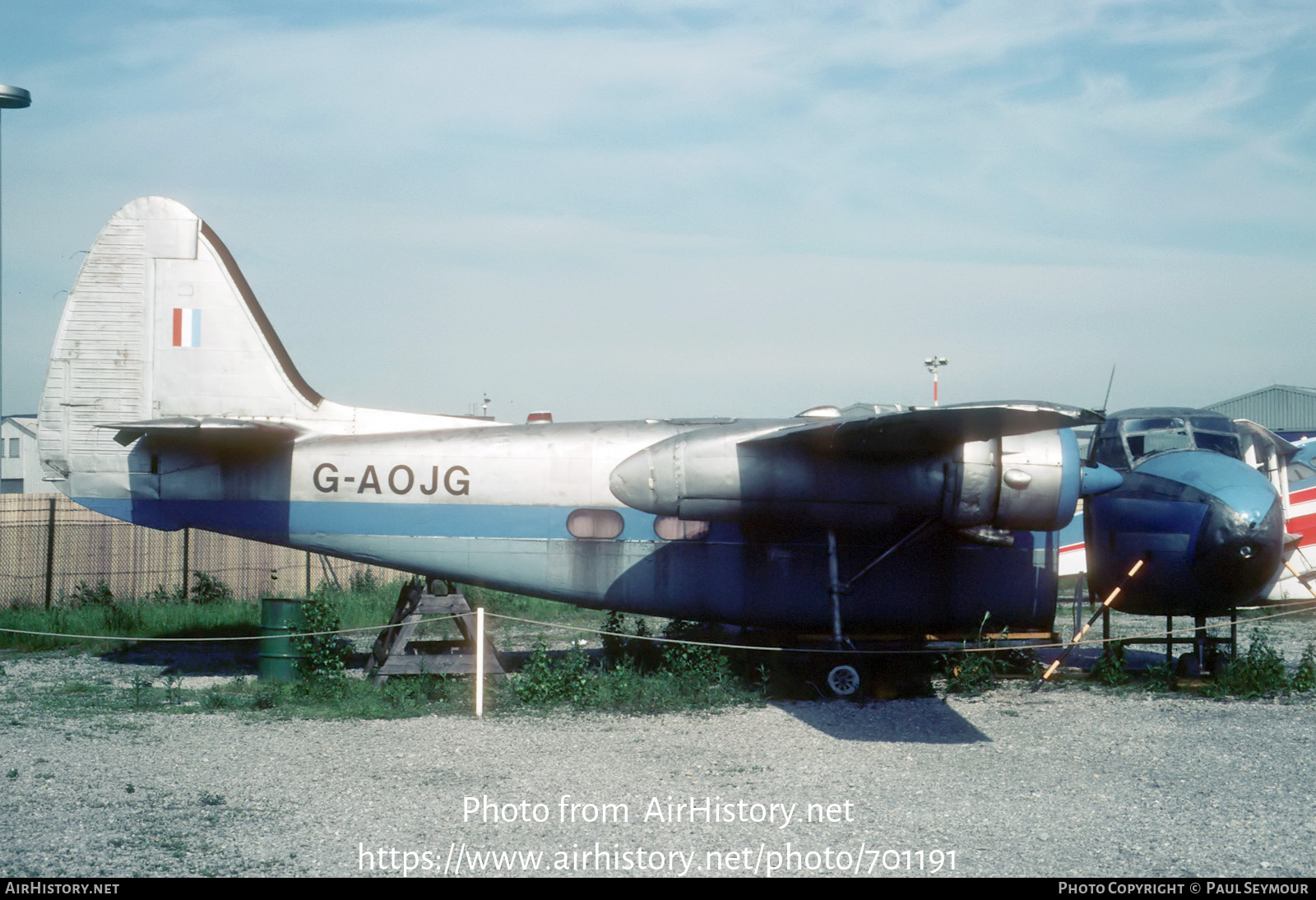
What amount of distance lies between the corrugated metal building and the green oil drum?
41.7 m

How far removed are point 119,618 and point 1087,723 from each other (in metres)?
14.3

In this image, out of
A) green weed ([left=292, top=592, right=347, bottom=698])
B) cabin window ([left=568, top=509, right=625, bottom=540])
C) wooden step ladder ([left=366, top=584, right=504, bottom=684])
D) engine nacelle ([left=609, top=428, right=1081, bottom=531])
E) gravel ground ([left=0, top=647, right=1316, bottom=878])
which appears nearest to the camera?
gravel ground ([left=0, top=647, right=1316, bottom=878])

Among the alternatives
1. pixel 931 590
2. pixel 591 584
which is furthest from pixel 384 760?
pixel 931 590

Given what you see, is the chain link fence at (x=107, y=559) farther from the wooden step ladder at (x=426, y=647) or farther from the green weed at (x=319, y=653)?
the green weed at (x=319, y=653)

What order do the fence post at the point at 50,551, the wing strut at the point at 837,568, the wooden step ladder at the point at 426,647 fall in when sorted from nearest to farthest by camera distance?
the wing strut at the point at 837,568
the wooden step ladder at the point at 426,647
the fence post at the point at 50,551

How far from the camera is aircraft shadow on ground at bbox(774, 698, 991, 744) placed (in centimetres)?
936

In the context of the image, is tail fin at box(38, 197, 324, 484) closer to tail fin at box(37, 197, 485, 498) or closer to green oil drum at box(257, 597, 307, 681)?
tail fin at box(37, 197, 485, 498)

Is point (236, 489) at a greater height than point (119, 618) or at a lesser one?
greater

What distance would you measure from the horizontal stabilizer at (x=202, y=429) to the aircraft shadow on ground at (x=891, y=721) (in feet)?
20.7

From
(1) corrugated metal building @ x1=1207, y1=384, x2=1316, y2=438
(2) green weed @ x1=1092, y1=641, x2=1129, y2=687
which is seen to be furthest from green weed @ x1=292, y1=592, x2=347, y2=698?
(1) corrugated metal building @ x1=1207, y1=384, x2=1316, y2=438

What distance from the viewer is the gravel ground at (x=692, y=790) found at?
5988 mm

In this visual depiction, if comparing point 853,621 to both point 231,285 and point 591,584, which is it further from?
point 231,285

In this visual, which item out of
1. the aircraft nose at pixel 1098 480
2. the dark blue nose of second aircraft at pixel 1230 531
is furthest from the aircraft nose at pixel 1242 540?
the aircraft nose at pixel 1098 480

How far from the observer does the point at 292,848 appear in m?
6.07
